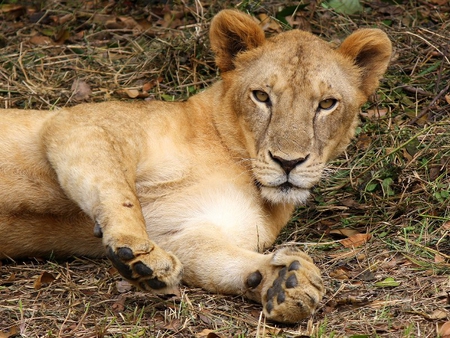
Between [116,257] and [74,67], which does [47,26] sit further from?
[116,257]

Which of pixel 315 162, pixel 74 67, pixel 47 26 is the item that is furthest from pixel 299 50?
pixel 47 26

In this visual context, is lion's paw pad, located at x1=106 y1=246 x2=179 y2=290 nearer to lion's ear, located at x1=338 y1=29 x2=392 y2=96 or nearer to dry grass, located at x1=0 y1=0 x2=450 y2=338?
dry grass, located at x1=0 y1=0 x2=450 y2=338

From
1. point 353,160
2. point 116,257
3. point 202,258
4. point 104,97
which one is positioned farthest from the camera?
point 104,97

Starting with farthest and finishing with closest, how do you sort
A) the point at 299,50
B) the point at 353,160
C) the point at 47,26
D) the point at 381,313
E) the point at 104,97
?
the point at 47,26 < the point at 104,97 < the point at 353,160 < the point at 299,50 < the point at 381,313

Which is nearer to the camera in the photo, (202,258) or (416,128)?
(202,258)

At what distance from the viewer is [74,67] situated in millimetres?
8203

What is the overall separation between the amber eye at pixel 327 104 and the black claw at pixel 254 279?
51.0 inches

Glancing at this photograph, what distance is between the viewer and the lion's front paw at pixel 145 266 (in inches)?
161

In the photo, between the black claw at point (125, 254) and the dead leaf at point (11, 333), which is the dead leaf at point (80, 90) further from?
the black claw at point (125, 254)

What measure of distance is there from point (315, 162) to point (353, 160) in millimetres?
1853

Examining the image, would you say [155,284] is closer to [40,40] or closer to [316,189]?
[316,189]

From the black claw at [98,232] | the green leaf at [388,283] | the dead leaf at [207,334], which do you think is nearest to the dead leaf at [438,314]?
the green leaf at [388,283]

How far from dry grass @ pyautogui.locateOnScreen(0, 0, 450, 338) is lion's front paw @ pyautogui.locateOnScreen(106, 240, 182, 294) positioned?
0.92 ft

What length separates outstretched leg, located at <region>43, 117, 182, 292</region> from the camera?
4.13 metres
